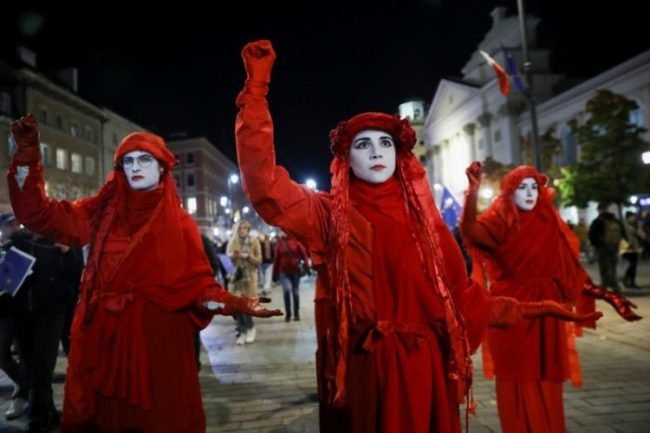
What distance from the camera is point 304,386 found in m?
6.04

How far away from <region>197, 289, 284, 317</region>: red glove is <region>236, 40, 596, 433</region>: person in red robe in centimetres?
55

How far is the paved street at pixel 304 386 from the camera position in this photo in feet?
15.4

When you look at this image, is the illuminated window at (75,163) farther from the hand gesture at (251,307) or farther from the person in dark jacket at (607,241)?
the hand gesture at (251,307)

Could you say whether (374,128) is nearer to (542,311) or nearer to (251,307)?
(251,307)

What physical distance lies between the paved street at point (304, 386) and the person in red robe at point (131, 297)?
1718mm

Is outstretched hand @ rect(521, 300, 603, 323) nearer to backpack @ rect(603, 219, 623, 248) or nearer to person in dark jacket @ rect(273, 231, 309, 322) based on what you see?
person in dark jacket @ rect(273, 231, 309, 322)

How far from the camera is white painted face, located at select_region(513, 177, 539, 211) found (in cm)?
431

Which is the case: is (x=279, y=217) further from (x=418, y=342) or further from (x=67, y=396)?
(x=67, y=396)

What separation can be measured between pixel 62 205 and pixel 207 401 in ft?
9.68

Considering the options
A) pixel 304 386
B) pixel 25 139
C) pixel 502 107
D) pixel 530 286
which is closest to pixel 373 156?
pixel 25 139

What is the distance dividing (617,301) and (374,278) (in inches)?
87.4

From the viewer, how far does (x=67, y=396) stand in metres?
3.07

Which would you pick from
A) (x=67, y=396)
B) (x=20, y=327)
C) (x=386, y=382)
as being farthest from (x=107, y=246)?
(x=20, y=327)

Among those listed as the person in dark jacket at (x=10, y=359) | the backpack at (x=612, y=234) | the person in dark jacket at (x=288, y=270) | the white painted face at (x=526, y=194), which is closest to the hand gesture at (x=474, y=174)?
the white painted face at (x=526, y=194)
